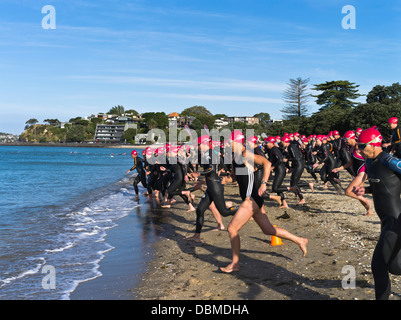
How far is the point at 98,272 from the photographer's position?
22.3ft

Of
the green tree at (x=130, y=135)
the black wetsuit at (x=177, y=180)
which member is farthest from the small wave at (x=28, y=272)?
the green tree at (x=130, y=135)

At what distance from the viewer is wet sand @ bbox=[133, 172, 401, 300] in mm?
5289

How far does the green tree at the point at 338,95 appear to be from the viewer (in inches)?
3000

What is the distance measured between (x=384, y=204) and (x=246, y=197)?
2.19m

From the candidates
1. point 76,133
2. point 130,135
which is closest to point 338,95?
point 130,135

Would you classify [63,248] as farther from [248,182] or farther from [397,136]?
[397,136]

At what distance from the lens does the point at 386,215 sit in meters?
4.23

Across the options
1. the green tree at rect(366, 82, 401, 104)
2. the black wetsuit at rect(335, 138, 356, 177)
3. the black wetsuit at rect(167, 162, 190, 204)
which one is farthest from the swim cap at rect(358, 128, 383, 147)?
the green tree at rect(366, 82, 401, 104)

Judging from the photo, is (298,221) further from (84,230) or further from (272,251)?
(84,230)

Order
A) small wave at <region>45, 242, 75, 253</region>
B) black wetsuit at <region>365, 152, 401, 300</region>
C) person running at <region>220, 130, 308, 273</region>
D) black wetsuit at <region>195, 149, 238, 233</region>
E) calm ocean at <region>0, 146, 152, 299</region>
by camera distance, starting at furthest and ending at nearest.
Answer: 1. small wave at <region>45, 242, 75, 253</region>
2. black wetsuit at <region>195, 149, 238, 233</region>
3. calm ocean at <region>0, 146, 152, 299</region>
4. person running at <region>220, 130, 308, 273</region>
5. black wetsuit at <region>365, 152, 401, 300</region>

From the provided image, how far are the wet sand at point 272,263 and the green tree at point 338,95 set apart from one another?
70.9 metres

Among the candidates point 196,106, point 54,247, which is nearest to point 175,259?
point 54,247

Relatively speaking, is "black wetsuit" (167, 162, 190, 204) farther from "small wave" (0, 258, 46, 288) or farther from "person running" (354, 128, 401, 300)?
"person running" (354, 128, 401, 300)
